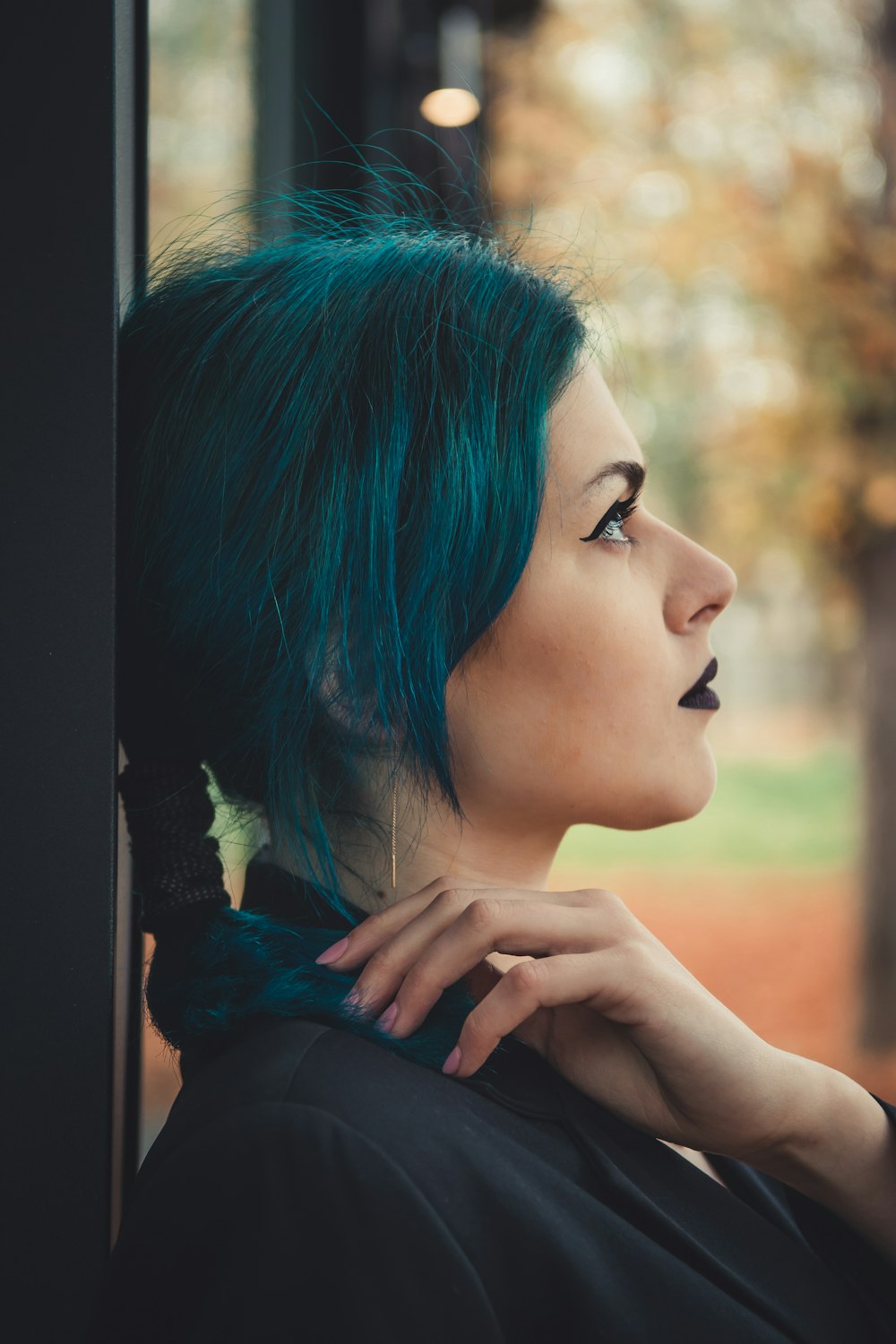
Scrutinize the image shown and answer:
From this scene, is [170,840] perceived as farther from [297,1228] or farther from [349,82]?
[349,82]

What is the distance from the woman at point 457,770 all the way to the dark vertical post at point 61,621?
0.12 m

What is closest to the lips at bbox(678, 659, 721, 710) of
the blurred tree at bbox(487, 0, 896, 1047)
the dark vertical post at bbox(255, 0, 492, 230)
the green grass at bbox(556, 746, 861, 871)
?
the dark vertical post at bbox(255, 0, 492, 230)

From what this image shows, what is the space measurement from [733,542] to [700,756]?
14.9 ft

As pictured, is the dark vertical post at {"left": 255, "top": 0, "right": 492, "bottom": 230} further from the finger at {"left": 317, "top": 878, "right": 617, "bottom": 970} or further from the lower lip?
the finger at {"left": 317, "top": 878, "right": 617, "bottom": 970}

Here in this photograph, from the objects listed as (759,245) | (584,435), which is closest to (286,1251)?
(584,435)

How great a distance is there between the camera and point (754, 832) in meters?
12.1

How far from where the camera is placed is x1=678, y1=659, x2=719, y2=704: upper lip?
1329 millimetres

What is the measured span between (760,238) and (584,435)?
13.0ft

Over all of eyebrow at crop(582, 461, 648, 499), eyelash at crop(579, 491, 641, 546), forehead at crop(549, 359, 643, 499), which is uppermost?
forehead at crop(549, 359, 643, 499)

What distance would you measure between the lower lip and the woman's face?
10 millimetres

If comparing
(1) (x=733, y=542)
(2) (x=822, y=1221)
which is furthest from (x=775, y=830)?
(2) (x=822, y=1221)

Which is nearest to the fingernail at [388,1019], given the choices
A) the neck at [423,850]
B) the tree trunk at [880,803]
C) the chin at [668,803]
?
the neck at [423,850]

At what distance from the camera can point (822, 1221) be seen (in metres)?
1.30

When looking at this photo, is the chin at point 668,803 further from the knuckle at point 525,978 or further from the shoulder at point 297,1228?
the shoulder at point 297,1228
